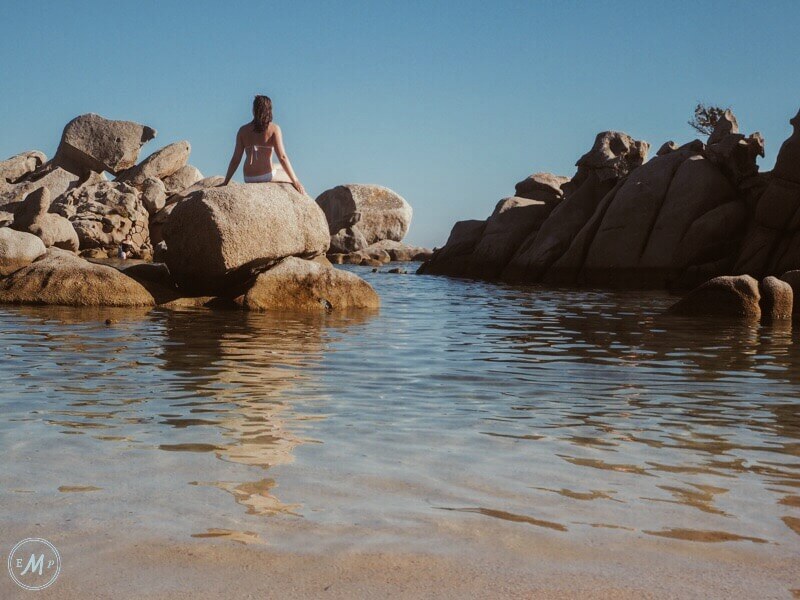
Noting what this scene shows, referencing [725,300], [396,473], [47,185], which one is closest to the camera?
[396,473]

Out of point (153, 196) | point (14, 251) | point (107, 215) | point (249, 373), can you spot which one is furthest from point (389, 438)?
point (153, 196)

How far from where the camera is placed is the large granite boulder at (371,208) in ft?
219

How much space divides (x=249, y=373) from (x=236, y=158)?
7432 millimetres

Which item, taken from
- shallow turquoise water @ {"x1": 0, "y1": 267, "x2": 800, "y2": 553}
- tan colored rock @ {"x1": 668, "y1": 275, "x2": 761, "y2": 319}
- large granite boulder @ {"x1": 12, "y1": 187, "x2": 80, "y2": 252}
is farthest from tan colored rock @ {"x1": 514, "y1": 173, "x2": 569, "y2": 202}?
shallow turquoise water @ {"x1": 0, "y1": 267, "x2": 800, "y2": 553}

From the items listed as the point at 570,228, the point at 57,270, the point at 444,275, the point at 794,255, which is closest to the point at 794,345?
the point at 57,270

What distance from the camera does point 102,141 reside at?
46.5m

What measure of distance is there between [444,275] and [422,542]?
30.2 meters

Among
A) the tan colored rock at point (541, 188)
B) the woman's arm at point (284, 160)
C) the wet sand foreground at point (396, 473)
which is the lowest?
the wet sand foreground at point (396, 473)

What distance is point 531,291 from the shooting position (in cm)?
2200

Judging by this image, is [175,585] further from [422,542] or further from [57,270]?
[57,270]

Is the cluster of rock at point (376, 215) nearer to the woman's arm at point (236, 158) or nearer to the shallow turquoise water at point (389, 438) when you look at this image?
the woman's arm at point (236, 158)

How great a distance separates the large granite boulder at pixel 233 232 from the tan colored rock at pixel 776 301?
6.90 m

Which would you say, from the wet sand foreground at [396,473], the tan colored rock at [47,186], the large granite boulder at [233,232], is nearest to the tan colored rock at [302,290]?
the large granite boulder at [233,232]

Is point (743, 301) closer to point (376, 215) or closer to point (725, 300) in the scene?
point (725, 300)
